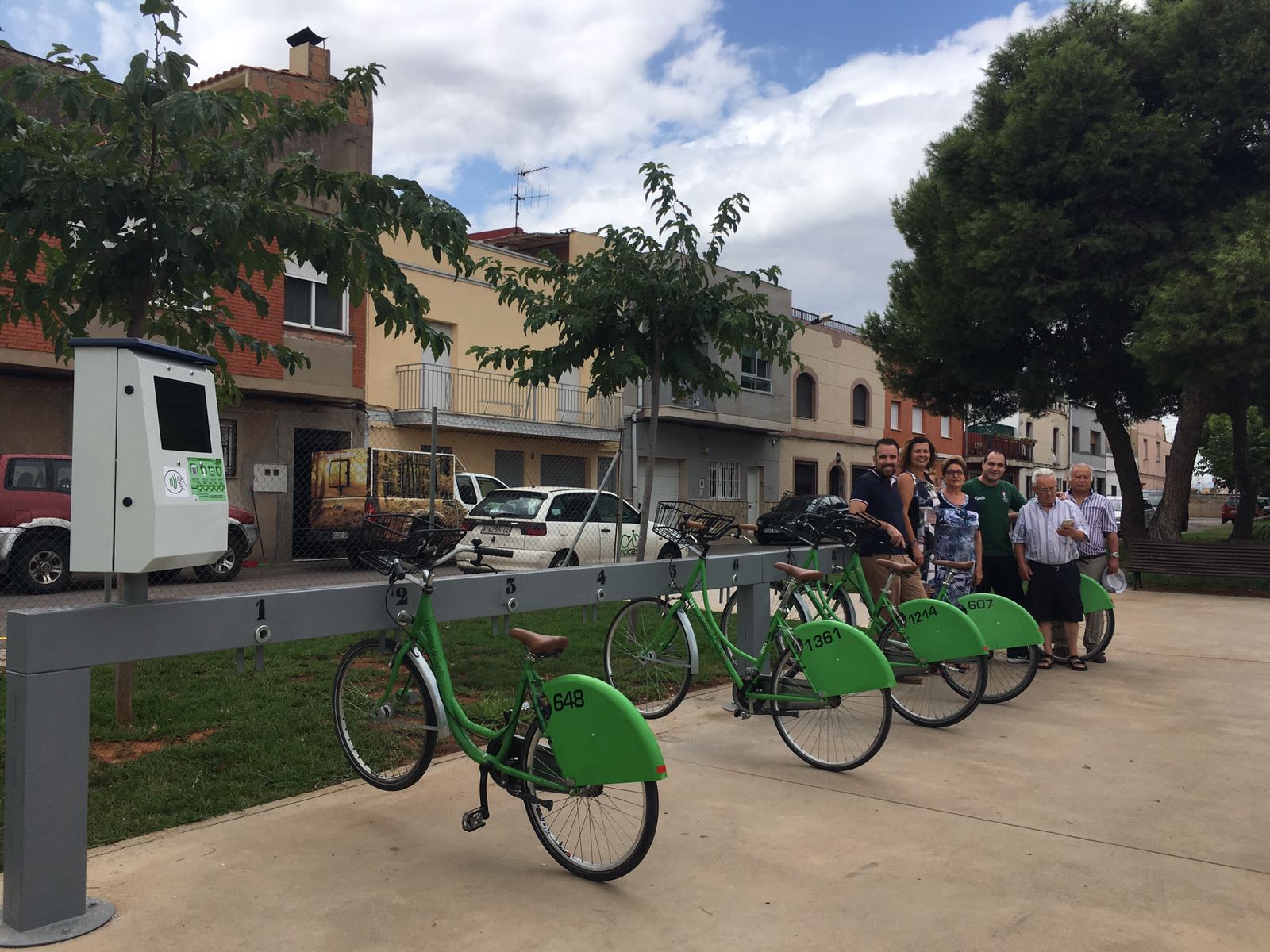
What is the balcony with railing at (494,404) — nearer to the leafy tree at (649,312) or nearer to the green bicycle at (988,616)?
the leafy tree at (649,312)

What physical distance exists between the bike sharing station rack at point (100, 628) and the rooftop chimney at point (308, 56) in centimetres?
2319

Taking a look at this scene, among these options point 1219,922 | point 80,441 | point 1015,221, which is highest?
point 1015,221

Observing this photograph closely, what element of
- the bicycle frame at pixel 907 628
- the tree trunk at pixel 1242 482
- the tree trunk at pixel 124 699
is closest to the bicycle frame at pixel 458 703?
the tree trunk at pixel 124 699

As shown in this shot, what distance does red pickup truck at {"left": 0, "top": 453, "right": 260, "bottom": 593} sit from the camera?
40.2ft

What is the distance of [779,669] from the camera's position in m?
5.42

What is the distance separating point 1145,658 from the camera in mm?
8992

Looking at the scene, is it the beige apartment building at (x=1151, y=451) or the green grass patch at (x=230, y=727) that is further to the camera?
the beige apartment building at (x=1151, y=451)

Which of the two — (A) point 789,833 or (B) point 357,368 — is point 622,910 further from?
(B) point 357,368

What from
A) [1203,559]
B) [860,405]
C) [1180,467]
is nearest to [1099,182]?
[1180,467]

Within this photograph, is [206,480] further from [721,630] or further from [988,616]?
[988,616]

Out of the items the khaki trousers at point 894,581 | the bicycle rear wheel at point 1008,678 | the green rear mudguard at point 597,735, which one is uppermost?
the khaki trousers at point 894,581

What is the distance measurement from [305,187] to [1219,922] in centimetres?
536

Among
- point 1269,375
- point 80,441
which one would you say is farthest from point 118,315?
point 1269,375

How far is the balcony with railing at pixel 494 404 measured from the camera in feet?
77.8
